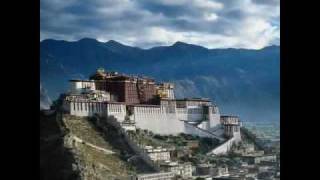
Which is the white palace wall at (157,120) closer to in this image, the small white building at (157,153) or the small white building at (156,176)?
the small white building at (157,153)

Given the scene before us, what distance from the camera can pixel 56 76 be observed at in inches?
76.2

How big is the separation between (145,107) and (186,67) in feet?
1.25

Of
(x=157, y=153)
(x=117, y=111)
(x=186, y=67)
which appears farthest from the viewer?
(x=117, y=111)

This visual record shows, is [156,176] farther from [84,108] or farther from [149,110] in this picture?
[84,108]

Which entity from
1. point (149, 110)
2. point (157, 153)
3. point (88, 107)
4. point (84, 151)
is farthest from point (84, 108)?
point (157, 153)

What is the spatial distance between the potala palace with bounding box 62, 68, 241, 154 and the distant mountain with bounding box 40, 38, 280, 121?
0.05m

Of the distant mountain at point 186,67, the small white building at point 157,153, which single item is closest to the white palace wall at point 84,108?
the distant mountain at point 186,67

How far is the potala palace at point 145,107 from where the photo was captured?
1.95 metres

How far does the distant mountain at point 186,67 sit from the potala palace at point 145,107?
0.16ft

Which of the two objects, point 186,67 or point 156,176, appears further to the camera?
point 156,176

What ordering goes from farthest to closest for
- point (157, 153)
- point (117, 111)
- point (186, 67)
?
point (117, 111)
point (157, 153)
point (186, 67)

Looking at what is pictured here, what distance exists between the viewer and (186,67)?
191cm
